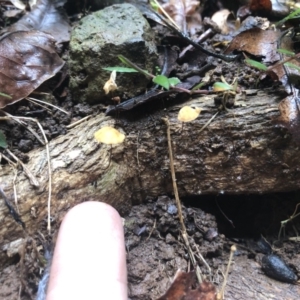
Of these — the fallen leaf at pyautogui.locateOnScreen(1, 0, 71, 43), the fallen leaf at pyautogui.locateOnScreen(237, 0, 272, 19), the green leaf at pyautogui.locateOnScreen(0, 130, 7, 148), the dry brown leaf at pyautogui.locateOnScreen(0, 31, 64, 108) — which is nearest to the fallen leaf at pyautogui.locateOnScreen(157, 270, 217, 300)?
the green leaf at pyautogui.locateOnScreen(0, 130, 7, 148)

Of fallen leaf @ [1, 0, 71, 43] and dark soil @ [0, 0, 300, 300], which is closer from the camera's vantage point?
dark soil @ [0, 0, 300, 300]

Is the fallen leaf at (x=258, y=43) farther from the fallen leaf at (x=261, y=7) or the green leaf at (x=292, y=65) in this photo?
the fallen leaf at (x=261, y=7)

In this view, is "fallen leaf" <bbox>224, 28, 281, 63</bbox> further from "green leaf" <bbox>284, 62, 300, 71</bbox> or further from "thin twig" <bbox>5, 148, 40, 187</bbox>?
"thin twig" <bbox>5, 148, 40, 187</bbox>

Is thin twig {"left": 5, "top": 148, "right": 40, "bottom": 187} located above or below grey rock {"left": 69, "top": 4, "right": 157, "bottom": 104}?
below

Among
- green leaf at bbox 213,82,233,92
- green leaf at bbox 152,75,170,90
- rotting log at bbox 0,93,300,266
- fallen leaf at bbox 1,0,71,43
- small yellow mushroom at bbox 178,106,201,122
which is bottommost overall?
rotting log at bbox 0,93,300,266

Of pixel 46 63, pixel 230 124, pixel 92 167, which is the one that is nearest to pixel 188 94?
pixel 230 124

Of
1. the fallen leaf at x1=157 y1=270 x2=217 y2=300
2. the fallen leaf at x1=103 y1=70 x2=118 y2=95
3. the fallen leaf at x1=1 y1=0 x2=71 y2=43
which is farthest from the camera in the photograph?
the fallen leaf at x1=1 y1=0 x2=71 y2=43

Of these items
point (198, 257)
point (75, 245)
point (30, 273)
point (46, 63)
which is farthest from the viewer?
point (46, 63)

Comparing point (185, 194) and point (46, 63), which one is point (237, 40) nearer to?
point (185, 194)
